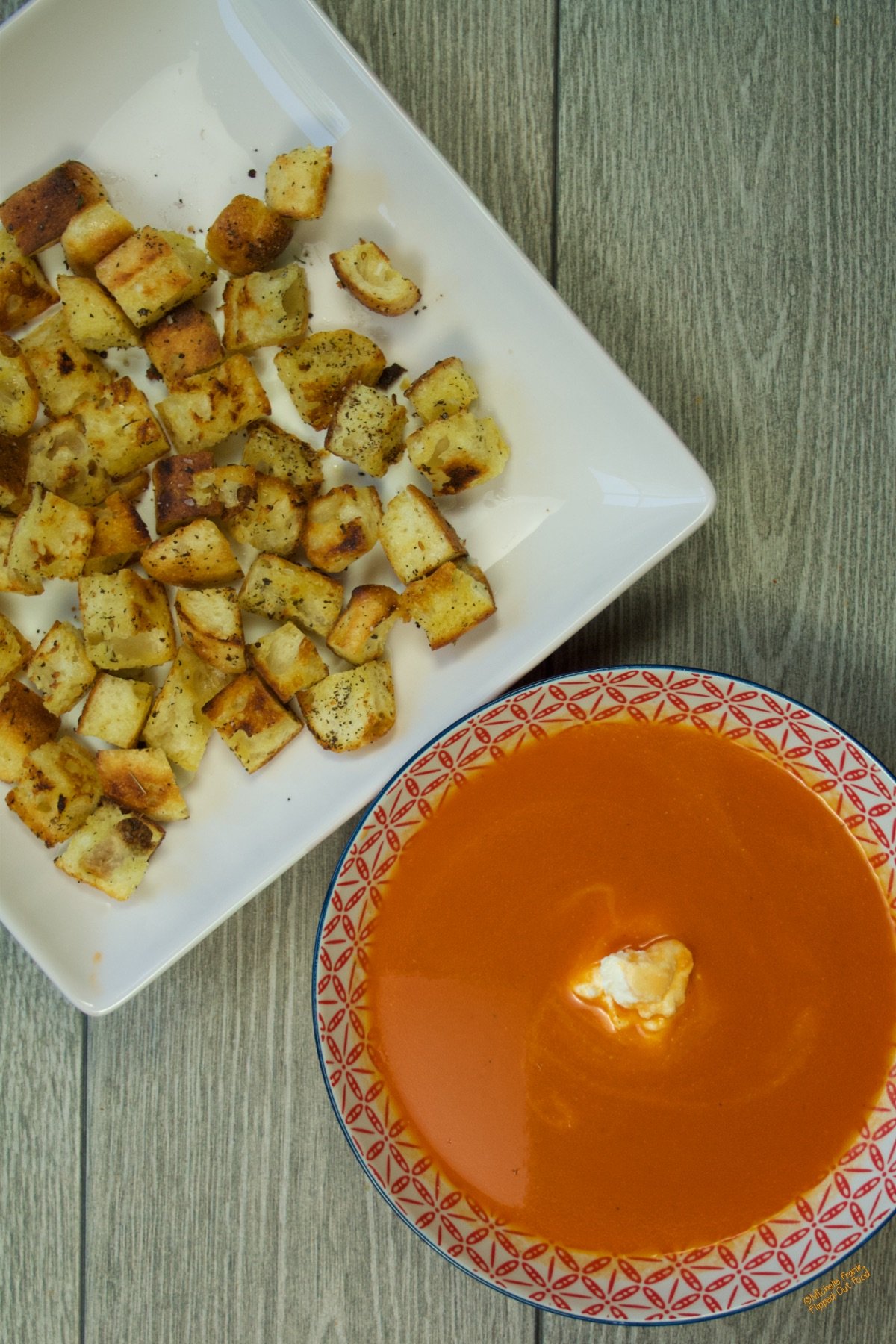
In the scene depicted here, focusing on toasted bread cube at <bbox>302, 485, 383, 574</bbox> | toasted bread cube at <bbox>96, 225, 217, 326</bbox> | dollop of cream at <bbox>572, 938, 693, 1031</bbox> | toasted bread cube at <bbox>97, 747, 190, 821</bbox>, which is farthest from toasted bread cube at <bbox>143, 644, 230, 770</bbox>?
dollop of cream at <bbox>572, 938, 693, 1031</bbox>

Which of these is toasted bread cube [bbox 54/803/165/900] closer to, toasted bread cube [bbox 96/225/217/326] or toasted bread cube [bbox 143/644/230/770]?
toasted bread cube [bbox 143/644/230/770]

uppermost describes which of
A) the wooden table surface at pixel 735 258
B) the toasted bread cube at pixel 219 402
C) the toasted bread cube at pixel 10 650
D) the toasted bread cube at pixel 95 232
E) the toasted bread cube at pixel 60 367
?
the toasted bread cube at pixel 95 232

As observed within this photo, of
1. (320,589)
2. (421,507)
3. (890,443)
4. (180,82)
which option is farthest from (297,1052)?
(180,82)

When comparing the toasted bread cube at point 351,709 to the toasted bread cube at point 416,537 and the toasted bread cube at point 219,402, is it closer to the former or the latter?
the toasted bread cube at point 416,537

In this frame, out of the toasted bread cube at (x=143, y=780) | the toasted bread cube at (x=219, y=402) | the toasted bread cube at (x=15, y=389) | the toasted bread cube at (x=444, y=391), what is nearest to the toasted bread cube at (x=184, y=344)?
the toasted bread cube at (x=219, y=402)

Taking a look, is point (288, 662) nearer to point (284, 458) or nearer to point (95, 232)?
point (284, 458)
